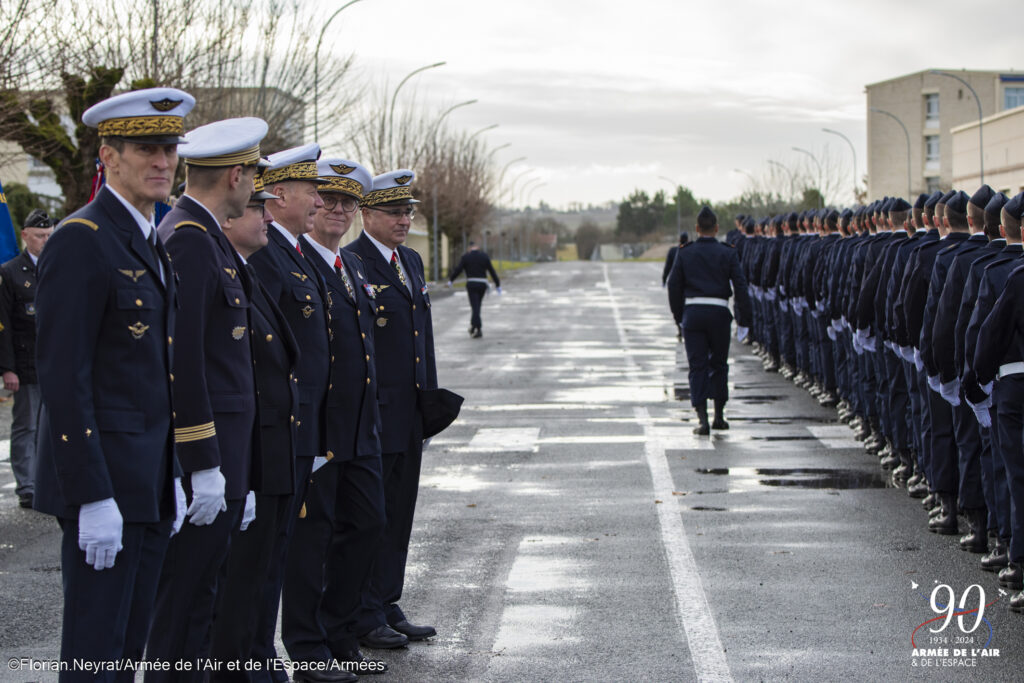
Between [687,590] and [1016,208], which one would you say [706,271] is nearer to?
[1016,208]

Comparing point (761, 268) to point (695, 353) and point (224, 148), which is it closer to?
point (695, 353)

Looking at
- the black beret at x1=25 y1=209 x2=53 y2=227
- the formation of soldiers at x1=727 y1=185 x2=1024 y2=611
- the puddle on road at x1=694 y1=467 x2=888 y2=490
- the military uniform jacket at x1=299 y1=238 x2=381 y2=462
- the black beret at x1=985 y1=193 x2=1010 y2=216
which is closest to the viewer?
the military uniform jacket at x1=299 y1=238 x2=381 y2=462

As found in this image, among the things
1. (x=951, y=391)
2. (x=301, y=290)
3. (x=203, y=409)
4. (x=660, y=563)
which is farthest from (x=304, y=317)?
(x=951, y=391)

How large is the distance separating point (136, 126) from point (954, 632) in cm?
458

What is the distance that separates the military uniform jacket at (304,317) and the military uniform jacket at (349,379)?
0.11 m

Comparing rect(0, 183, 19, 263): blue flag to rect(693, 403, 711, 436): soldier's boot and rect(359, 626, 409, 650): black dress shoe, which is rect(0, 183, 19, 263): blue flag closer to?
rect(359, 626, 409, 650): black dress shoe

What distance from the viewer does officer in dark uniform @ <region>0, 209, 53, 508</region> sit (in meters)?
10.1

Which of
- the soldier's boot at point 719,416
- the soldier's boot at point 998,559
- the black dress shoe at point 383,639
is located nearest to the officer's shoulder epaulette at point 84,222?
the black dress shoe at point 383,639

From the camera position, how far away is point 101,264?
13.2ft

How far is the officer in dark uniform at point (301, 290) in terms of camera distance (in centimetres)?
545

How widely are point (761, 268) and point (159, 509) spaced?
58.0ft

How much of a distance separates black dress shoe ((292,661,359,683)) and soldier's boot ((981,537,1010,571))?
401 centimetres

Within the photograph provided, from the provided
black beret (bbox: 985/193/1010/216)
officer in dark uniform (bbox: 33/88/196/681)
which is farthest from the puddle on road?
officer in dark uniform (bbox: 33/88/196/681)

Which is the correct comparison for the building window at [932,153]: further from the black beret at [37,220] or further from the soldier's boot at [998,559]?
the soldier's boot at [998,559]
